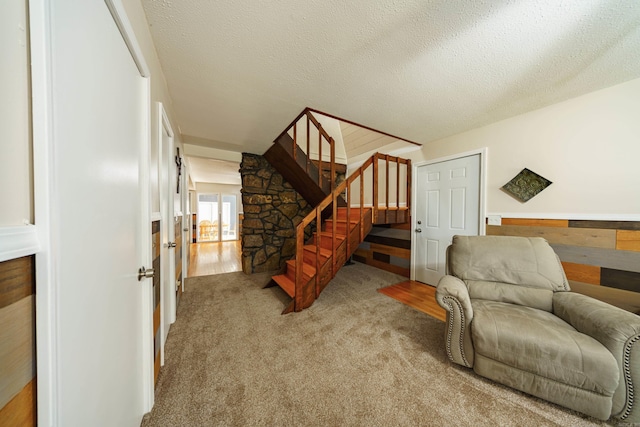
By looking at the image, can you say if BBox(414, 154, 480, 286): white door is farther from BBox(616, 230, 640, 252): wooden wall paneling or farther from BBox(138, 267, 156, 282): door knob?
BBox(138, 267, 156, 282): door knob

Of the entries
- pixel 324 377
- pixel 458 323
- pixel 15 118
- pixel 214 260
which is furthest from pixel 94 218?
pixel 214 260

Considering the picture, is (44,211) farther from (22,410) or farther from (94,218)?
(22,410)

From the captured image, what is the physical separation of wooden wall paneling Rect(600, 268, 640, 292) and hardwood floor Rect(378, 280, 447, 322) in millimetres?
1331

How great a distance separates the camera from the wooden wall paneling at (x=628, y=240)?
161cm

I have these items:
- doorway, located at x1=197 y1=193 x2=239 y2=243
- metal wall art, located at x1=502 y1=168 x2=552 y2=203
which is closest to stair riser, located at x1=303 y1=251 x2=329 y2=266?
metal wall art, located at x1=502 y1=168 x2=552 y2=203

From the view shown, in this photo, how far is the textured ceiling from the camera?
1063mm

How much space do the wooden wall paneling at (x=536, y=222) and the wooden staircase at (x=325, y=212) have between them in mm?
1223

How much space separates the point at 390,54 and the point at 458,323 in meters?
1.95

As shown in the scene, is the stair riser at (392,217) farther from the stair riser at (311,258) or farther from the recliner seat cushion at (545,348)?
the recliner seat cushion at (545,348)

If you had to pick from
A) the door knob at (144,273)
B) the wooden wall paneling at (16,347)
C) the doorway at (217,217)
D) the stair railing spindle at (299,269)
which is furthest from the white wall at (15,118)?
the doorway at (217,217)

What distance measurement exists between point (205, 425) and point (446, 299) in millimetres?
1670

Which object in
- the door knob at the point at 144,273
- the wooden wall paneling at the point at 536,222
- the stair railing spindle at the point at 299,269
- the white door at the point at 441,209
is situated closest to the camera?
the door knob at the point at 144,273

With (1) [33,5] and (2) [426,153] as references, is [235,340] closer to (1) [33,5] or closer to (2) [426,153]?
(1) [33,5]

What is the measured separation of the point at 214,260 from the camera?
4277 millimetres
